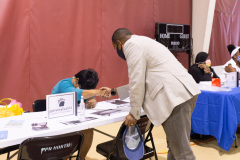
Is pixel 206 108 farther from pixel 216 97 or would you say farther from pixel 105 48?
pixel 105 48

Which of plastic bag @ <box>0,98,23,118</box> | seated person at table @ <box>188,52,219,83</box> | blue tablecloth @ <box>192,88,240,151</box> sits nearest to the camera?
plastic bag @ <box>0,98,23,118</box>

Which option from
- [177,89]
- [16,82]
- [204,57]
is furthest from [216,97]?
[16,82]

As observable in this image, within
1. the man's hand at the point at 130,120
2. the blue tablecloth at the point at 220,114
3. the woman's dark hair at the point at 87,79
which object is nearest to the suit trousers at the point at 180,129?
the man's hand at the point at 130,120

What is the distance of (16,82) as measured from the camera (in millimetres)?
4023

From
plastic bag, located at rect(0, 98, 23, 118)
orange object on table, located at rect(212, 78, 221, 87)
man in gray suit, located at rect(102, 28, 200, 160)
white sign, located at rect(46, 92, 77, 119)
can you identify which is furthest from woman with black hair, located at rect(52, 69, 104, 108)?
orange object on table, located at rect(212, 78, 221, 87)

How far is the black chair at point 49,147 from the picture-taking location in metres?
1.67

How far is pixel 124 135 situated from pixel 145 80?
463mm

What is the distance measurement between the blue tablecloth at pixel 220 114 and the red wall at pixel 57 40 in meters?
2.17

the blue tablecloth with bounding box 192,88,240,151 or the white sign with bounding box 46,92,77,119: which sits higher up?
the white sign with bounding box 46,92,77,119

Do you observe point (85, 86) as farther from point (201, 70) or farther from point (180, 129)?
point (201, 70)

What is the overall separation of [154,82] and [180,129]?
1.30 ft

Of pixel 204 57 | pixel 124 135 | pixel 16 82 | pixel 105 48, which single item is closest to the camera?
pixel 124 135

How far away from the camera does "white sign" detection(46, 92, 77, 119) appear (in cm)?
232

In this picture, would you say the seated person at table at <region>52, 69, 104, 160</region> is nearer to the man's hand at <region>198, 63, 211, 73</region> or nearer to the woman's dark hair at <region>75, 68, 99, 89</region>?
the woman's dark hair at <region>75, 68, 99, 89</region>
